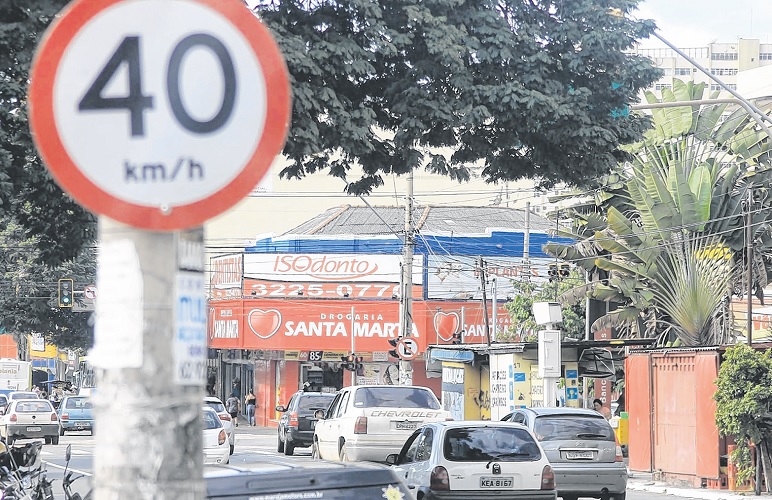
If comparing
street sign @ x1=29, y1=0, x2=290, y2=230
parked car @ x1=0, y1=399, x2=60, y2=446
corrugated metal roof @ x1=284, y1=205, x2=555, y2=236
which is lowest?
parked car @ x1=0, y1=399, x2=60, y2=446

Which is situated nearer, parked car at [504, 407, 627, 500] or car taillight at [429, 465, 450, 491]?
car taillight at [429, 465, 450, 491]

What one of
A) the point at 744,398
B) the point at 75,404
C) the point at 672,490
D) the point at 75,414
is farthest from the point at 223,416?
the point at 75,414

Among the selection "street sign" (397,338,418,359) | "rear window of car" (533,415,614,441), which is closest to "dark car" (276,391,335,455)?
"street sign" (397,338,418,359)

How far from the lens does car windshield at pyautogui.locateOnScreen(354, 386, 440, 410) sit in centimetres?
2411

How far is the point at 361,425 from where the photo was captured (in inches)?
923

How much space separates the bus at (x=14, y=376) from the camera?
75.3 meters

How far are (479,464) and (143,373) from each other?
41.7ft

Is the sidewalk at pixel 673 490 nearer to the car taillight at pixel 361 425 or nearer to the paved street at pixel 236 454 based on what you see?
the paved street at pixel 236 454

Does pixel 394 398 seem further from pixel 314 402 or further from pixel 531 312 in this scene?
pixel 531 312

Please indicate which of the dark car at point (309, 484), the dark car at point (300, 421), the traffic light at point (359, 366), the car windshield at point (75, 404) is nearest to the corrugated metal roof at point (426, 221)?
the traffic light at point (359, 366)

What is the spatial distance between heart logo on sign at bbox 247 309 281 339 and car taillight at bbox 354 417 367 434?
108ft

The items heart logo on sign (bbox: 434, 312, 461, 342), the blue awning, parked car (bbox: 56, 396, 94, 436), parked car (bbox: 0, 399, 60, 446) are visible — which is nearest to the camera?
the blue awning

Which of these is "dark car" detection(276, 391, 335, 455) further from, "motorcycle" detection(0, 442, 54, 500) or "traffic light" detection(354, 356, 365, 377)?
"motorcycle" detection(0, 442, 54, 500)

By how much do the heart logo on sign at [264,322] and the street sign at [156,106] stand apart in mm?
52875
